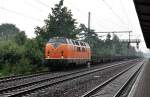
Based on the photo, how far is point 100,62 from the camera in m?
58.6

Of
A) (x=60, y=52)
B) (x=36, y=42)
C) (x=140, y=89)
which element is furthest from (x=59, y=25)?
(x=140, y=89)

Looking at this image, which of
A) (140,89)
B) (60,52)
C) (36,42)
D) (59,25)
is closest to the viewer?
(140,89)

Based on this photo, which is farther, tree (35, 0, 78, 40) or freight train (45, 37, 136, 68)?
tree (35, 0, 78, 40)

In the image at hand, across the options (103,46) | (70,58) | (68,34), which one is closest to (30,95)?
(70,58)

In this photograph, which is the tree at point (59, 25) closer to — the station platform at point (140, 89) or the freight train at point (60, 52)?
the freight train at point (60, 52)

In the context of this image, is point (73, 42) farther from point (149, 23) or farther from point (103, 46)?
point (103, 46)

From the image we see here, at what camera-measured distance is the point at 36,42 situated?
3953 cm

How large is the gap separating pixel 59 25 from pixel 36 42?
1004 inches

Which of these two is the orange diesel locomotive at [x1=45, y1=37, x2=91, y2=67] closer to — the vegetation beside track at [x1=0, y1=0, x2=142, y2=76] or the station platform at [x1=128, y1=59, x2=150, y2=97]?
the vegetation beside track at [x1=0, y1=0, x2=142, y2=76]

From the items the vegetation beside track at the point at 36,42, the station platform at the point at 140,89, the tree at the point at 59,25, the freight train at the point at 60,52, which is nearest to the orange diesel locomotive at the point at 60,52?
the freight train at the point at 60,52

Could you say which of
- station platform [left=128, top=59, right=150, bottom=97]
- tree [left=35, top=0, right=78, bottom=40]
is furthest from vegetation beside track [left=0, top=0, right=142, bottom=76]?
station platform [left=128, top=59, right=150, bottom=97]

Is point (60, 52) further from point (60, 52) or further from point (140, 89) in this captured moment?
point (140, 89)

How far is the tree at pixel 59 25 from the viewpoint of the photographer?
60.1 m

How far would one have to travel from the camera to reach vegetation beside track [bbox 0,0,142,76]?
3196cm
